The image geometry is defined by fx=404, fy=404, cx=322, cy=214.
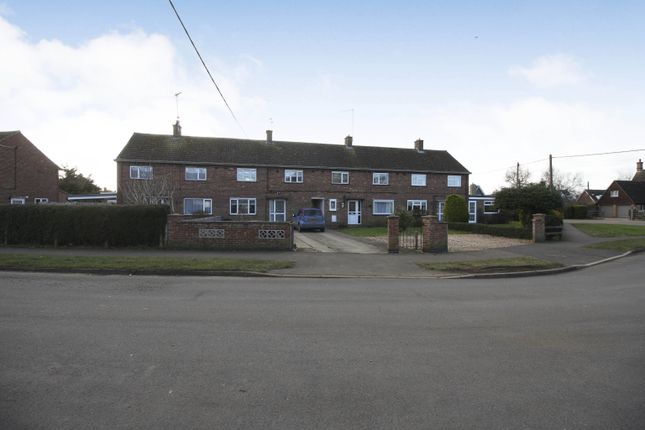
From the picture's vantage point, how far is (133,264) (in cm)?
1142

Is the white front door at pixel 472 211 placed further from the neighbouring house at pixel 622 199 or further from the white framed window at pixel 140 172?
the neighbouring house at pixel 622 199

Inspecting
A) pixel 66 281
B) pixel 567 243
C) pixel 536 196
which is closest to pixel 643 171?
pixel 536 196

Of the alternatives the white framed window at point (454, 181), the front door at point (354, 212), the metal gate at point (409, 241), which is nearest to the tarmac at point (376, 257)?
the metal gate at point (409, 241)

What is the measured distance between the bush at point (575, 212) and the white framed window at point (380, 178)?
31.7 metres

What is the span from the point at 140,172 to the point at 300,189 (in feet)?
40.8

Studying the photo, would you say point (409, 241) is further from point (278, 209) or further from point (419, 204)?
point (419, 204)

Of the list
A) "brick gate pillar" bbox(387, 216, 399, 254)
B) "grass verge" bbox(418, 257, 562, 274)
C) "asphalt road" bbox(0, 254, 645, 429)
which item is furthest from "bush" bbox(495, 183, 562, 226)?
"asphalt road" bbox(0, 254, 645, 429)

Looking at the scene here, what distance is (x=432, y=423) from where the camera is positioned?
315cm

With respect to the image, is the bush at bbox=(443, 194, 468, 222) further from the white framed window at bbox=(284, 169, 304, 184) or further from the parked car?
the white framed window at bbox=(284, 169, 304, 184)

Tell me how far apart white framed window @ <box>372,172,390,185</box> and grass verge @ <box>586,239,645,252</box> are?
19239 millimetres

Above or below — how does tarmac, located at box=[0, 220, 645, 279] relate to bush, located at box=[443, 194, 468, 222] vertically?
below

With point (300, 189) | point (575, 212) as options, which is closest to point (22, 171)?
point (300, 189)

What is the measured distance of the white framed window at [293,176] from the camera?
33.6 m

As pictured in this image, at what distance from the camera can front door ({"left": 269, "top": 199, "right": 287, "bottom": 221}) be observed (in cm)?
3325
